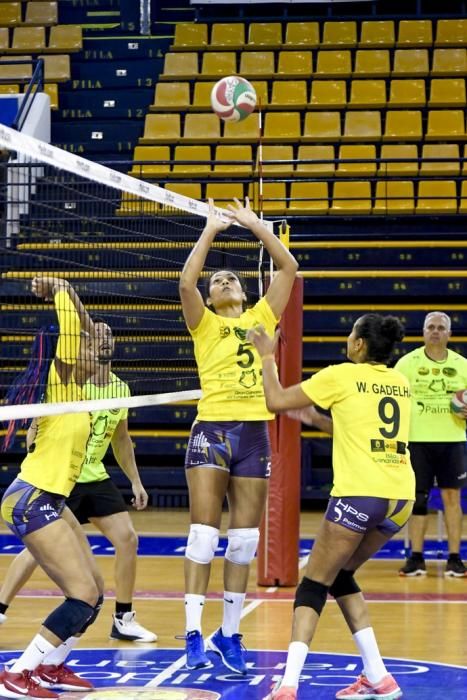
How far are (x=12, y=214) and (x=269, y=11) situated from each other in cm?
581

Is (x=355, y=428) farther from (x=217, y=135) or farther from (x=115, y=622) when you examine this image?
(x=217, y=135)

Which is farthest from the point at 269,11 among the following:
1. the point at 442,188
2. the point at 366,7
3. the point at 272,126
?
the point at 442,188

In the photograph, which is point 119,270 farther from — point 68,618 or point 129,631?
point 68,618

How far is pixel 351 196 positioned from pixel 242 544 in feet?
31.3

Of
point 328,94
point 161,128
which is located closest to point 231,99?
point 161,128

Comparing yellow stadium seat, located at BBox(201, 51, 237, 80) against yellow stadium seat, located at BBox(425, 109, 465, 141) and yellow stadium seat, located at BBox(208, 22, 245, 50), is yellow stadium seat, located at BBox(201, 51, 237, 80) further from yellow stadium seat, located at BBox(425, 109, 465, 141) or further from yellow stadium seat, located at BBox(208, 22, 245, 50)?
yellow stadium seat, located at BBox(425, 109, 465, 141)

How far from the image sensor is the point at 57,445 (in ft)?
19.3

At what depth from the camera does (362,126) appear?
53.1ft

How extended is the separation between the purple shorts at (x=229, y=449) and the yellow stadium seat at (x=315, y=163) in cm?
910

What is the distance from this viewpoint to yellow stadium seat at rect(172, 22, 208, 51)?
1775 cm

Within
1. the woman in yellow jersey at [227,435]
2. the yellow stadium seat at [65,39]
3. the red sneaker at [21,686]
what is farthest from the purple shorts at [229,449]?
the yellow stadium seat at [65,39]

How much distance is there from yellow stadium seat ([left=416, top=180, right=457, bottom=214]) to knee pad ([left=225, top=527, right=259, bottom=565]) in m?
9.19

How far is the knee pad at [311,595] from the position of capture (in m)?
5.55

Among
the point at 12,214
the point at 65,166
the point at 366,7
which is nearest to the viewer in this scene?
the point at 65,166
